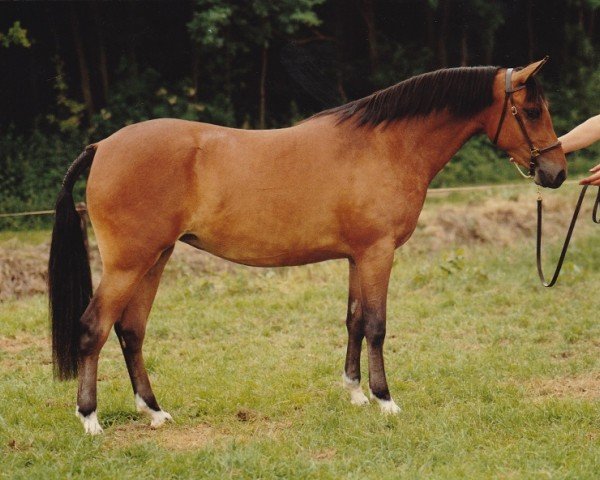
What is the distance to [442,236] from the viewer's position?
1251cm

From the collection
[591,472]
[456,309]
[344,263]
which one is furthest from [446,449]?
[344,263]

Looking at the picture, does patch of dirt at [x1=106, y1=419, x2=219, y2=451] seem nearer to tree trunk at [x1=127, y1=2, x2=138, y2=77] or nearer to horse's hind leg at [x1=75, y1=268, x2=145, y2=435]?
horse's hind leg at [x1=75, y1=268, x2=145, y2=435]

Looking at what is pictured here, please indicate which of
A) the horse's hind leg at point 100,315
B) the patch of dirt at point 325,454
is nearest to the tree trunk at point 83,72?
the horse's hind leg at point 100,315

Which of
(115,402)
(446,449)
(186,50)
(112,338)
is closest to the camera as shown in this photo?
(446,449)

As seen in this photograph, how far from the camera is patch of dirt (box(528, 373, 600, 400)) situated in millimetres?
5633

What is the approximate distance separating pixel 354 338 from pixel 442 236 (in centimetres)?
718

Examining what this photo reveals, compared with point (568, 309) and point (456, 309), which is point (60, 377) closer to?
point (456, 309)

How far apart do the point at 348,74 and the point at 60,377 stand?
16925 mm

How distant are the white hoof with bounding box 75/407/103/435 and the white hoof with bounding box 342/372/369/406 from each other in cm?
179

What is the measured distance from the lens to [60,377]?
5152 mm

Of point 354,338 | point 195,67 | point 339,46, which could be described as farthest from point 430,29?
point 354,338

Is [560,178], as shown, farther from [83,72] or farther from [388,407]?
[83,72]

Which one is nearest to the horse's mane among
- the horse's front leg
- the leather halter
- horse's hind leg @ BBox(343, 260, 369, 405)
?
the leather halter

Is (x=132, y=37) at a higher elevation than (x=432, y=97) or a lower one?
lower
